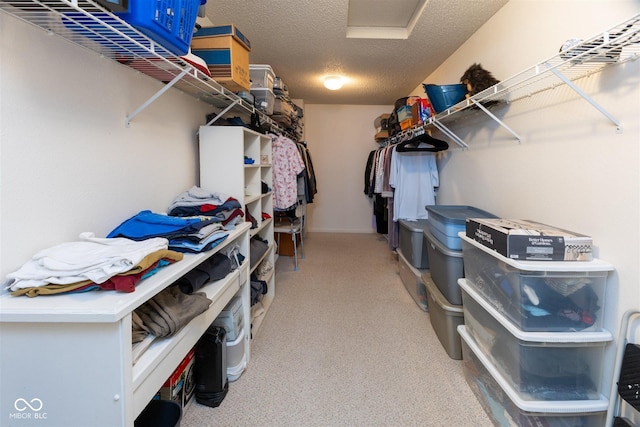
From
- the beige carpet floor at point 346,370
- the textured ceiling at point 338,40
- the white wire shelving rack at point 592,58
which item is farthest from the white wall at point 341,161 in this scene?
the white wire shelving rack at point 592,58

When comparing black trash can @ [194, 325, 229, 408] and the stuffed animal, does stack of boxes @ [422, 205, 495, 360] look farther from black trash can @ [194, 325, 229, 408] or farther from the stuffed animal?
black trash can @ [194, 325, 229, 408]

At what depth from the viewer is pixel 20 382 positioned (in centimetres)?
74

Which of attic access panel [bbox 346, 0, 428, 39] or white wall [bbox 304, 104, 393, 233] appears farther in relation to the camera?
white wall [bbox 304, 104, 393, 233]

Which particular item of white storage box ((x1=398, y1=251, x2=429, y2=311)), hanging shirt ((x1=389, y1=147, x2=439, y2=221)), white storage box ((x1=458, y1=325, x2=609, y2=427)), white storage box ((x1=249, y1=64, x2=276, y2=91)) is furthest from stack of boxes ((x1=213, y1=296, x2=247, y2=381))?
hanging shirt ((x1=389, y1=147, x2=439, y2=221))

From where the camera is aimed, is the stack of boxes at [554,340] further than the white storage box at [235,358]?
No

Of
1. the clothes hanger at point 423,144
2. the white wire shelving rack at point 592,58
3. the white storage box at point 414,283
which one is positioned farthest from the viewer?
the clothes hanger at point 423,144

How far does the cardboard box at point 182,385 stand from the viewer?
128 centimetres

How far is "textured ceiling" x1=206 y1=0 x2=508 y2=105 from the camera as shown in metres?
2.09

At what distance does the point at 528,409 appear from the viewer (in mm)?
1147

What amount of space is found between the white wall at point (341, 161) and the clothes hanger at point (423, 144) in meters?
2.55

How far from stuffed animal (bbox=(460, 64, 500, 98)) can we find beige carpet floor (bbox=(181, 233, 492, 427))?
69.0 inches

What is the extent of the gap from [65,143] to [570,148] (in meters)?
2.15

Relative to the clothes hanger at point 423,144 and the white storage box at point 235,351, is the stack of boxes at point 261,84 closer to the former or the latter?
the clothes hanger at point 423,144

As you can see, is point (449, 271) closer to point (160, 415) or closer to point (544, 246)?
point (544, 246)
